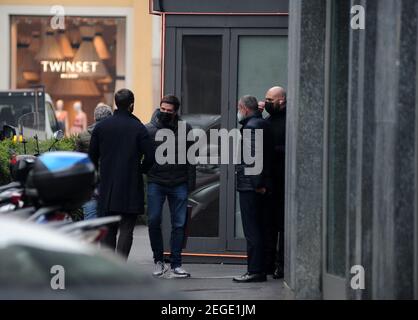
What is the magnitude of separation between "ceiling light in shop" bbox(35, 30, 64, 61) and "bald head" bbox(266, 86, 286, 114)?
15540 mm

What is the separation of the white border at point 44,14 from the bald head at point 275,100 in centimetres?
1441

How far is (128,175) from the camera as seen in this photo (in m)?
10.0

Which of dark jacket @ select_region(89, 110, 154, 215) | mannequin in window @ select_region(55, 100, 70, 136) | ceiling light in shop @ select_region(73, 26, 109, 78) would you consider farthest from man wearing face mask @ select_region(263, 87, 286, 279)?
ceiling light in shop @ select_region(73, 26, 109, 78)

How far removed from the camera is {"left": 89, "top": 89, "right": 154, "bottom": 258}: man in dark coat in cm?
996

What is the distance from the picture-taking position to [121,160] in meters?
10.0

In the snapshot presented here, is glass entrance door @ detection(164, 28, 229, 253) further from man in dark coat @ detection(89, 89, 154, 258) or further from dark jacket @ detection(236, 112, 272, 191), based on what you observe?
man in dark coat @ detection(89, 89, 154, 258)

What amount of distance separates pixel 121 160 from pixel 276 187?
65.3 inches

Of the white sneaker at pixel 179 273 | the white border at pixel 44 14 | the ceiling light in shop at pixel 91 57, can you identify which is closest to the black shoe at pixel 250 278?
the white sneaker at pixel 179 273

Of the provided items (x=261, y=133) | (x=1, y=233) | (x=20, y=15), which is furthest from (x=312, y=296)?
(x=20, y=15)

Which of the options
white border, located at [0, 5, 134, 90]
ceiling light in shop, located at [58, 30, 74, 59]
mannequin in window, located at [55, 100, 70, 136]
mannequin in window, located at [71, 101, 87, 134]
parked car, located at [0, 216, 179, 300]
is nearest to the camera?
parked car, located at [0, 216, 179, 300]

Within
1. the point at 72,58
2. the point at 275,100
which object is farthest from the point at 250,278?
the point at 72,58

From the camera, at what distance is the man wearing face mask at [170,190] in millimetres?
10594

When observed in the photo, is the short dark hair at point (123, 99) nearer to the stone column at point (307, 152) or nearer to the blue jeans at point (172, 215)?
the blue jeans at point (172, 215)

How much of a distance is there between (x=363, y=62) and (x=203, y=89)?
446 centimetres
